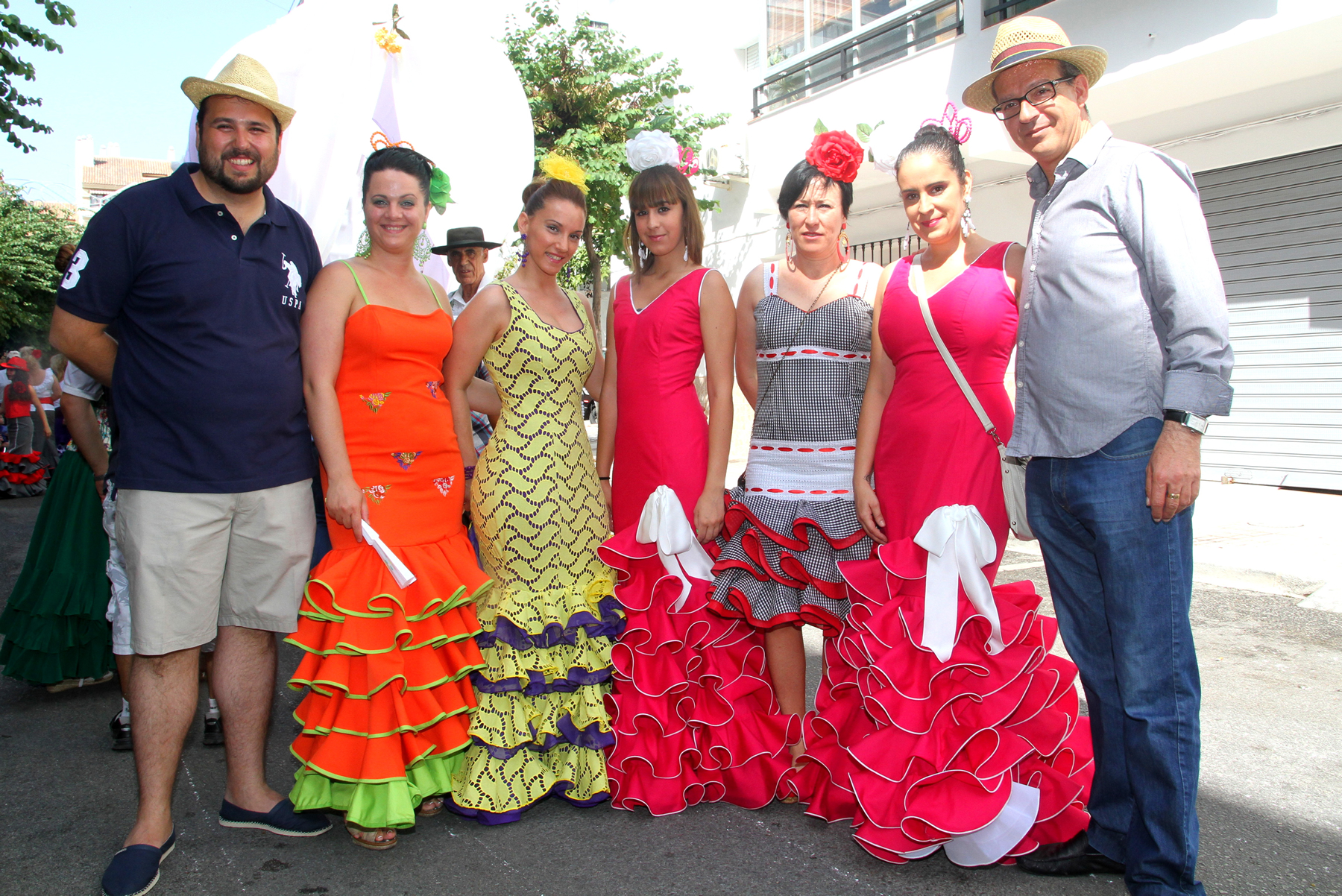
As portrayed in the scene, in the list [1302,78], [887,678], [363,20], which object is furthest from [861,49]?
[887,678]

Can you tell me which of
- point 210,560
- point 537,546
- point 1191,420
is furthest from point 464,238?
point 1191,420

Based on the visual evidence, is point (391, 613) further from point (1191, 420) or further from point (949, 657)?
point (1191, 420)

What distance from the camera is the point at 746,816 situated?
119 inches

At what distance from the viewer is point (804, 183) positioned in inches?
123

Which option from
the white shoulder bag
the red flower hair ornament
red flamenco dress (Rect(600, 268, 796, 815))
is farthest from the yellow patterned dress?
the white shoulder bag

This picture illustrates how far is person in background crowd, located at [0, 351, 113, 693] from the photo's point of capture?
160 inches

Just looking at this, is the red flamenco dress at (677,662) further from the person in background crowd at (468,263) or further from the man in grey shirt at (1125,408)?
the person in background crowd at (468,263)

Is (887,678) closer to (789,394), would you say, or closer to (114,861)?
(789,394)

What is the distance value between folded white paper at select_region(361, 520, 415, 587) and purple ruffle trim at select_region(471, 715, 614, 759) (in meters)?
0.62

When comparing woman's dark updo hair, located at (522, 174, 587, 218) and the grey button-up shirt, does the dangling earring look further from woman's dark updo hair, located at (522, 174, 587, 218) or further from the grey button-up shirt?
the grey button-up shirt

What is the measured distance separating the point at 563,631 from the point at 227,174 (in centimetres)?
180

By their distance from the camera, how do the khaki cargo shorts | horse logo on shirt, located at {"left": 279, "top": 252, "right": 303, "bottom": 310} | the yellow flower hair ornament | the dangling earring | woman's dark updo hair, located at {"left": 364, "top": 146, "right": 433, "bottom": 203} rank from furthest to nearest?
the dangling earring < the yellow flower hair ornament < woman's dark updo hair, located at {"left": 364, "top": 146, "right": 433, "bottom": 203} < horse logo on shirt, located at {"left": 279, "top": 252, "right": 303, "bottom": 310} < the khaki cargo shorts

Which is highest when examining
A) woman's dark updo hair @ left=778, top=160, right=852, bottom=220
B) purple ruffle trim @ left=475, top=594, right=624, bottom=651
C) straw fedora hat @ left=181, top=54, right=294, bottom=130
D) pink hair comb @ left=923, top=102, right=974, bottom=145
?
straw fedora hat @ left=181, top=54, right=294, bottom=130

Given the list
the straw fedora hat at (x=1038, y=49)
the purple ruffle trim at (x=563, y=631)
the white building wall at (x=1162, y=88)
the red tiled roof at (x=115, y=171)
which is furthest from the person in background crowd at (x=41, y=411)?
the red tiled roof at (x=115, y=171)
